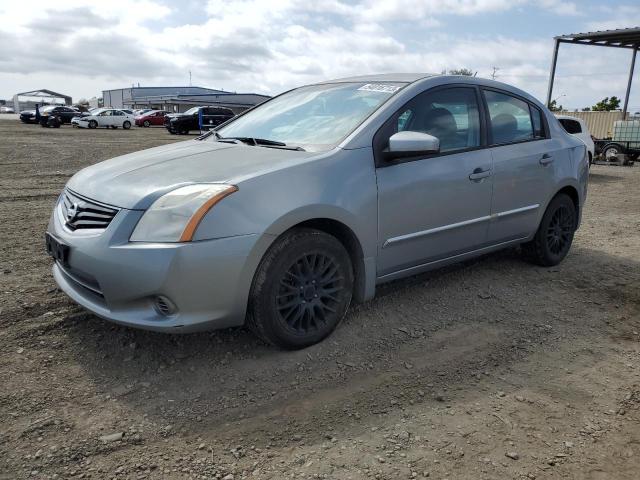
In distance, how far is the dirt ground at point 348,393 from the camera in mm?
2320

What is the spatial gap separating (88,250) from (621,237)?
20.1ft

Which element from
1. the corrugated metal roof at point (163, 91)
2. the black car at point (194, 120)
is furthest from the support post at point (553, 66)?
the corrugated metal roof at point (163, 91)

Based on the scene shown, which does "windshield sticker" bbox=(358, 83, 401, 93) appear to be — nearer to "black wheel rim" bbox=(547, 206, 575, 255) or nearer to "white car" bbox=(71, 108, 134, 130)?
"black wheel rim" bbox=(547, 206, 575, 255)

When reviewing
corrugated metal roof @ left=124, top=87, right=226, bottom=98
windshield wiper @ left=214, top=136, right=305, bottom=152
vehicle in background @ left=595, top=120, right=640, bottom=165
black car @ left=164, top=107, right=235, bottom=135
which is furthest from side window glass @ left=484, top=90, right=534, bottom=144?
corrugated metal roof @ left=124, top=87, right=226, bottom=98

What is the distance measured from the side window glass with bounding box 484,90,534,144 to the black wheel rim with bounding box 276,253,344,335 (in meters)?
1.93

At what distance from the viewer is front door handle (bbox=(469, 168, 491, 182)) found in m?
4.03

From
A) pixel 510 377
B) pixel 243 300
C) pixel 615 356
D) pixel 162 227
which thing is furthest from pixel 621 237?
pixel 162 227

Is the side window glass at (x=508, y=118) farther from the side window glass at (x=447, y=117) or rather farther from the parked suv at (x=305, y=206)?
the side window glass at (x=447, y=117)

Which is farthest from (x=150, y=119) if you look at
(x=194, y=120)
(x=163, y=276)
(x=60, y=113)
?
(x=163, y=276)

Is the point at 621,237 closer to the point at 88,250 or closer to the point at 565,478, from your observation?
the point at 565,478

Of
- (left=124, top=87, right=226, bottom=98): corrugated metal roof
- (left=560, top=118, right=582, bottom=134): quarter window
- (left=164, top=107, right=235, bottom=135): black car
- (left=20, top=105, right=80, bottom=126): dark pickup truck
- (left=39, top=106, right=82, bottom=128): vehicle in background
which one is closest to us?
(left=560, top=118, right=582, bottom=134): quarter window

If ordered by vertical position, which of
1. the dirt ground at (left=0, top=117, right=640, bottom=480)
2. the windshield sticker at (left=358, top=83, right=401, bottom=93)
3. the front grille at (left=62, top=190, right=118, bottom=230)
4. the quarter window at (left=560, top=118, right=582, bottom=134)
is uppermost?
the windshield sticker at (left=358, top=83, right=401, bottom=93)

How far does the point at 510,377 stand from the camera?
121 inches

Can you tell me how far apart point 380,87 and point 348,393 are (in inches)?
87.3
